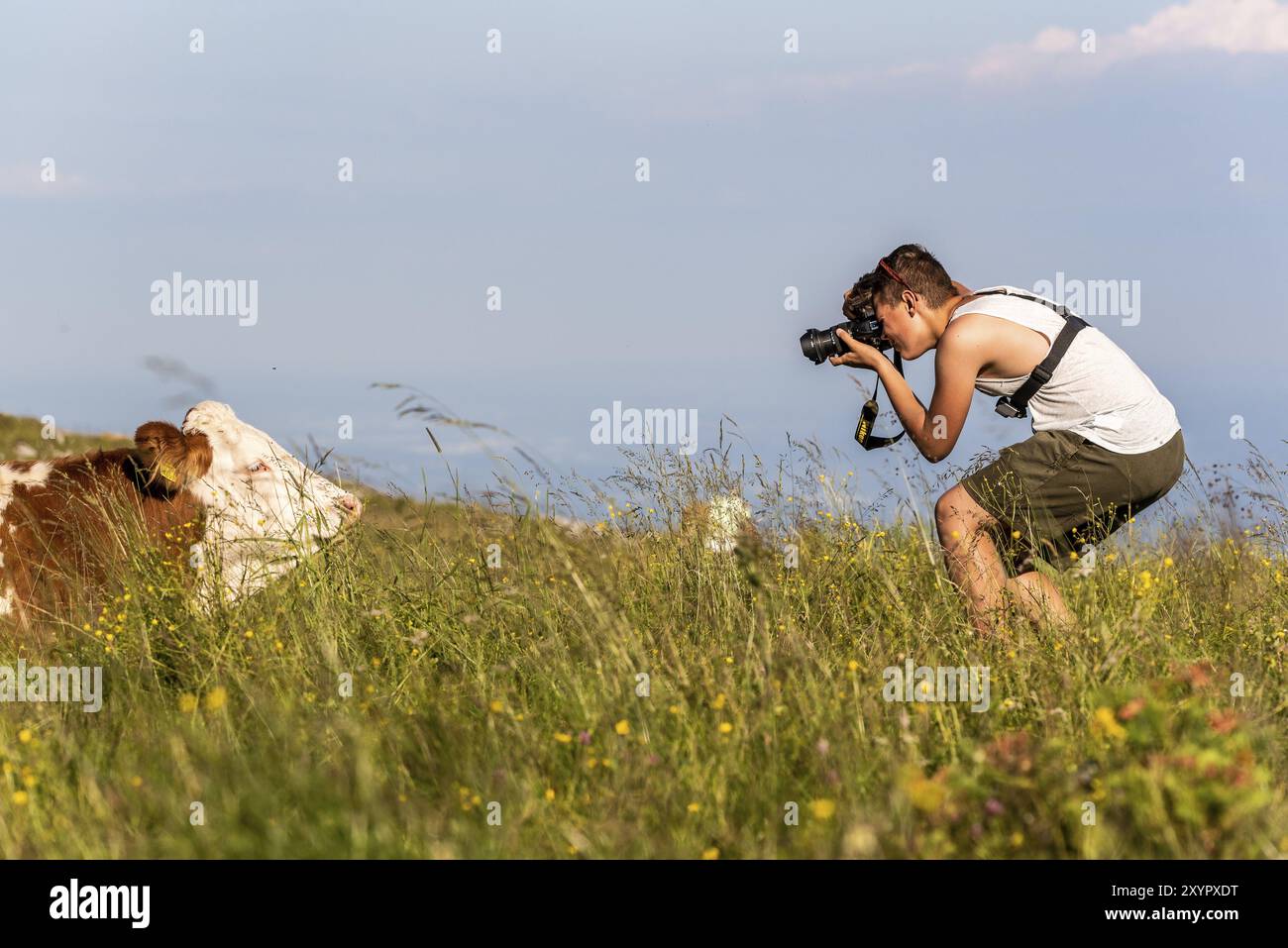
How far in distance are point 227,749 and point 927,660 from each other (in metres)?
2.44

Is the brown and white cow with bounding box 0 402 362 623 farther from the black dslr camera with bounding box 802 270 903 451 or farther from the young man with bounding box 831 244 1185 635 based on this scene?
the young man with bounding box 831 244 1185 635

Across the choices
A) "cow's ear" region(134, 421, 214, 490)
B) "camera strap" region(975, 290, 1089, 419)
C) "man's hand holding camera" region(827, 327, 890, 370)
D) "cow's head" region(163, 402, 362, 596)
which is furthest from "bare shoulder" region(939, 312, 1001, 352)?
"cow's ear" region(134, 421, 214, 490)

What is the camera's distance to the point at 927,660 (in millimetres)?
4598

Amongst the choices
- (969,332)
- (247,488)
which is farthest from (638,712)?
(247,488)

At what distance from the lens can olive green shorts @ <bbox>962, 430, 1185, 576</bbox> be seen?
5.48 meters

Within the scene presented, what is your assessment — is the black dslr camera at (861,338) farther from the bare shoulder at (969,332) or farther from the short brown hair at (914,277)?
the bare shoulder at (969,332)

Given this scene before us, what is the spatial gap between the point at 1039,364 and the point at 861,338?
84 cm

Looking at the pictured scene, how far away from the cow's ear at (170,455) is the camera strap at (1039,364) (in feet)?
13.1

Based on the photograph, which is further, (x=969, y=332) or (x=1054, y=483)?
A: (x=1054, y=483)

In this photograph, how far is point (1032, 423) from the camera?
571 cm

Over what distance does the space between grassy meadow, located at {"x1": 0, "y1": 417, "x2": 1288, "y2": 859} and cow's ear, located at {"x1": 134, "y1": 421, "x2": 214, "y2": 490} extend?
794 millimetres

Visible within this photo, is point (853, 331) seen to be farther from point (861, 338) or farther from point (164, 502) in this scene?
point (164, 502)

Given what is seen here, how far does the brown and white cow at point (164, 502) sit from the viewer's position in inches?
243
